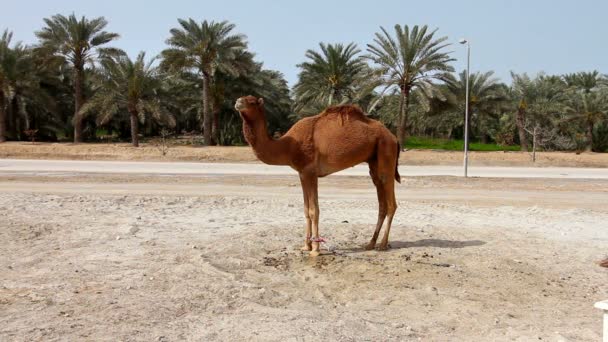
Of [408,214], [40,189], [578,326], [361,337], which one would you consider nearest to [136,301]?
[361,337]

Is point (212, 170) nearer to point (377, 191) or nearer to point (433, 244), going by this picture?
point (433, 244)

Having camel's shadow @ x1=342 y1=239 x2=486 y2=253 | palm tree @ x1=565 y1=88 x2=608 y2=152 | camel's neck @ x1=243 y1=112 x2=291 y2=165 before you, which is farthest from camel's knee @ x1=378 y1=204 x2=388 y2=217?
palm tree @ x1=565 y1=88 x2=608 y2=152

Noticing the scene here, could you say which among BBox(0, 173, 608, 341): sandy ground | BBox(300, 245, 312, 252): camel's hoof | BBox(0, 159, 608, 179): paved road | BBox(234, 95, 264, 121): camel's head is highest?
BBox(234, 95, 264, 121): camel's head

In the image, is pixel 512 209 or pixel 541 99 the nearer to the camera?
pixel 512 209

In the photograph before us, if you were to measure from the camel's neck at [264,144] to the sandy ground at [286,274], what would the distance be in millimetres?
1374

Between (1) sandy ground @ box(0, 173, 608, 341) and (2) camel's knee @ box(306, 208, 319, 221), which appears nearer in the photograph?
(1) sandy ground @ box(0, 173, 608, 341)

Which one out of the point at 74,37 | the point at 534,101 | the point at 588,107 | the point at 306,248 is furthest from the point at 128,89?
the point at 588,107

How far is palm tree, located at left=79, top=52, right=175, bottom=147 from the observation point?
38.5m

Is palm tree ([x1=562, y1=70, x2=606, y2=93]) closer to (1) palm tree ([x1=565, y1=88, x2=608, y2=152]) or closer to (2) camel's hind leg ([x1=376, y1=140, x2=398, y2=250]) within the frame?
(1) palm tree ([x1=565, y1=88, x2=608, y2=152])

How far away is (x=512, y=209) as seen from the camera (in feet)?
43.9

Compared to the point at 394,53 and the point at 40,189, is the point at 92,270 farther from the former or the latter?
the point at 394,53

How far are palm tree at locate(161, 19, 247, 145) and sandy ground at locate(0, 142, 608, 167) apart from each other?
244 inches

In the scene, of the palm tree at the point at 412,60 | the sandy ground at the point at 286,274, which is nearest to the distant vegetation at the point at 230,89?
the palm tree at the point at 412,60

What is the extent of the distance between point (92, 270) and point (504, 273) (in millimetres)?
5077
